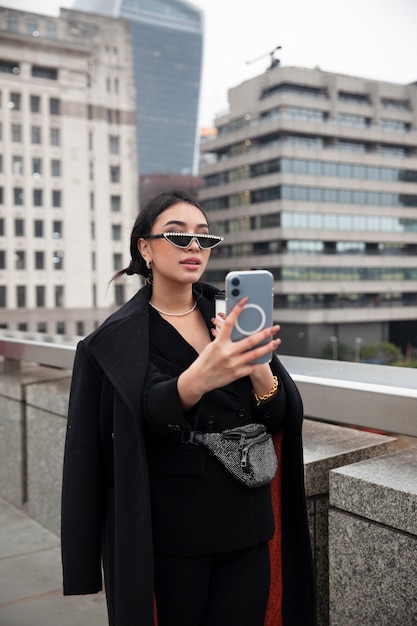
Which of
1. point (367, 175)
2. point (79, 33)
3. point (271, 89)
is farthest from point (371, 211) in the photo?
point (79, 33)

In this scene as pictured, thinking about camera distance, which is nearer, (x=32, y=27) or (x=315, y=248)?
(x=315, y=248)

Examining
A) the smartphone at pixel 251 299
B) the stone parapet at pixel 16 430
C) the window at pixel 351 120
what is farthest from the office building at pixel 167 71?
the smartphone at pixel 251 299

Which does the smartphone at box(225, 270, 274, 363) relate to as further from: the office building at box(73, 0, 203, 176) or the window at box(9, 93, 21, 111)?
the office building at box(73, 0, 203, 176)

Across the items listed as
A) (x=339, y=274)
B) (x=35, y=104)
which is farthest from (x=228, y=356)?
(x=35, y=104)

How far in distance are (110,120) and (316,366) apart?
292 feet

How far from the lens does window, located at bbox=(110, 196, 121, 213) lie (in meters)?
87.6

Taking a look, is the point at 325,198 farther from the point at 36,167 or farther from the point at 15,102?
the point at 15,102

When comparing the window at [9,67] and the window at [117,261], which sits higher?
the window at [9,67]

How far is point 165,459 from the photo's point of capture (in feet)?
6.40

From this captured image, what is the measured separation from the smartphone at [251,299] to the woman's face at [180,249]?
0.35 meters

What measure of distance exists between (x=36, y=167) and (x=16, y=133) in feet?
16.1

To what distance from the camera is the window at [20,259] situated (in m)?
78.5

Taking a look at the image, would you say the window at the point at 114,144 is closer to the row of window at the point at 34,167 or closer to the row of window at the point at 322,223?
the row of window at the point at 34,167

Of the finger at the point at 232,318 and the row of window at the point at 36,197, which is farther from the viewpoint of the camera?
the row of window at the point at 36,197
